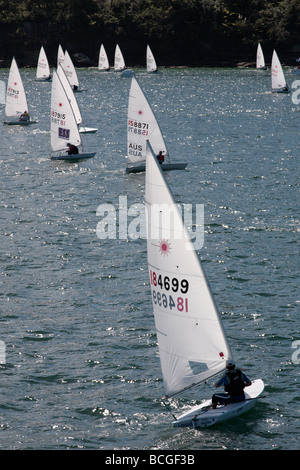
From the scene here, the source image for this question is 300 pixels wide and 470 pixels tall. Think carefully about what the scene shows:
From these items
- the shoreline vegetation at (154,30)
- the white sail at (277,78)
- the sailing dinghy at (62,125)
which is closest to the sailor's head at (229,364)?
the sailing dinghy at (62,125)

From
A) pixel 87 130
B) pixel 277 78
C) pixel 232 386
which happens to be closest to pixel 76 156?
pixel 87 130

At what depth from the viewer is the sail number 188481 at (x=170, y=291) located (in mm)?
26125

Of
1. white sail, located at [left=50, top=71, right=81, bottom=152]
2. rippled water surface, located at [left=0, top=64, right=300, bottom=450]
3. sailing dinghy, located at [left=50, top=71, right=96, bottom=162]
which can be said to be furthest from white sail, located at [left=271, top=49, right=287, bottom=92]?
white sail, located at [left=50, top=71, right=81, bottom=152]

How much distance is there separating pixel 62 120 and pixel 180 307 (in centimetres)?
4739

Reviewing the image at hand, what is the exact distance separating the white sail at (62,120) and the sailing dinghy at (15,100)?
19.8m

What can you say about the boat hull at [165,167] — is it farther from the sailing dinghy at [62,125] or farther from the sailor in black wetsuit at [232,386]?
the sailor in black wetsuit at [232,386]

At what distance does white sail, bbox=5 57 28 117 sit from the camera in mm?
90438

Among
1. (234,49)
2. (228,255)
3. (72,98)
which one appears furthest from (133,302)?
(234,49)

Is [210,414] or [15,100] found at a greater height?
[15,100]

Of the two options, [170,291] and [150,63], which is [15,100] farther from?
[150,63]

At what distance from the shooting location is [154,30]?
19112cm

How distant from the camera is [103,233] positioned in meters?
51.7
